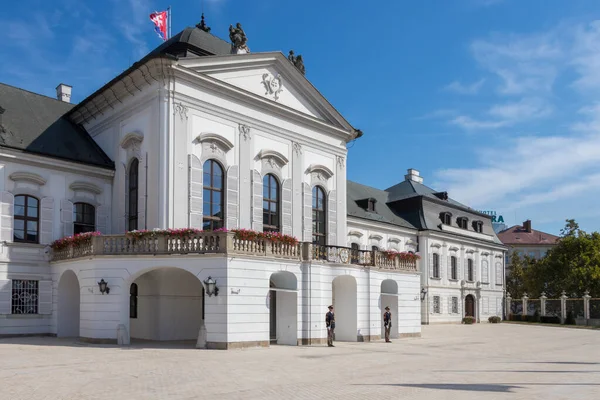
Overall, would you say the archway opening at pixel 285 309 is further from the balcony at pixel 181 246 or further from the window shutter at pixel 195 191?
the window shutter at pixel 195 191

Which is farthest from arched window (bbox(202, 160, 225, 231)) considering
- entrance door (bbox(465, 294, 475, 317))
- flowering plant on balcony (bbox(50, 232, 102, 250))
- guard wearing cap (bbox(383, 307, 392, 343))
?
entrance door (bbox(465, 294, 475, 317))

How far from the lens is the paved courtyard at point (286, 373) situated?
42.2 feet

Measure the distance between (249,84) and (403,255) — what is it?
1131 centimetres

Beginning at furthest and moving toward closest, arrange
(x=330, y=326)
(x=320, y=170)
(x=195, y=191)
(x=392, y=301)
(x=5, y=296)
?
(x=320, y=170) < (x=392, y=301) < (x=195, y=191) < (x=5, y=296) < (x=330, y=326)

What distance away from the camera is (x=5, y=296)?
25.4 meters

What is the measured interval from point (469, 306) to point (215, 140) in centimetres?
3483

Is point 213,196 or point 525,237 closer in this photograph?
point 213,196

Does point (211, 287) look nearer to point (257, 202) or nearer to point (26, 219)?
point (257, 202)

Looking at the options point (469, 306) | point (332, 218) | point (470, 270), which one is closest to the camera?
point (332, 218)

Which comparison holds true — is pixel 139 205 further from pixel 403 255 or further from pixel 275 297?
pixel 403 255

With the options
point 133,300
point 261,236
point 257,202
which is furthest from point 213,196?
point 133,300

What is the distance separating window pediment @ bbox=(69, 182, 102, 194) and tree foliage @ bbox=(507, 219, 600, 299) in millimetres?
43035

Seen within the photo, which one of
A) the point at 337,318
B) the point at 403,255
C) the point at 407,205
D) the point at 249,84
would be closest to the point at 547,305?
the point at 407,205

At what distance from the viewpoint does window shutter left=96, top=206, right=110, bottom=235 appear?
2848 cm
